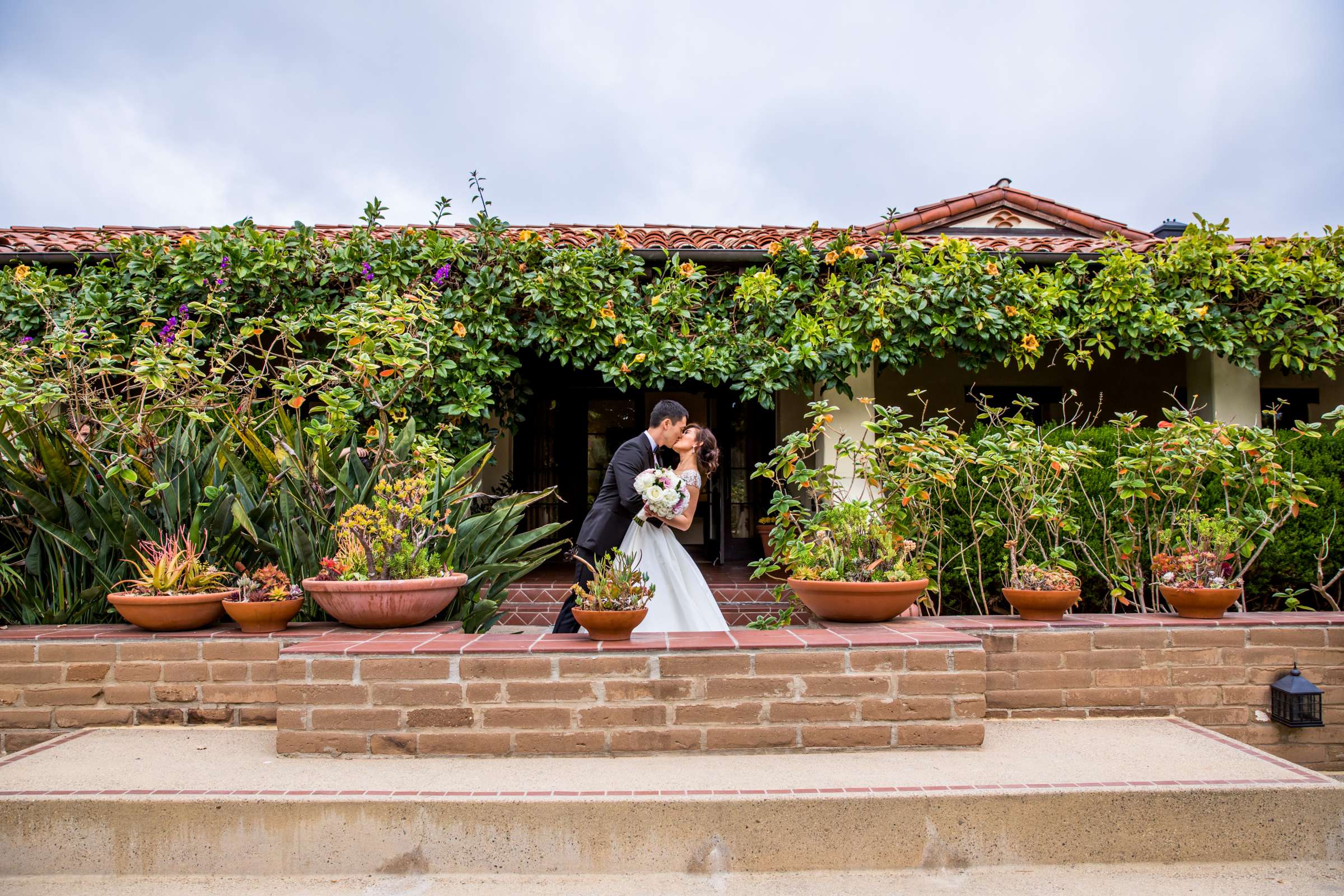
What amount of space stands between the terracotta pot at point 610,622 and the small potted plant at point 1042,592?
1932mm

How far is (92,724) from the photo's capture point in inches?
131

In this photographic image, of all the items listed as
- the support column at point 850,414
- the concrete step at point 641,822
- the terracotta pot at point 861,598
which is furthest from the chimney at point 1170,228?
the concrete step at point 641,822

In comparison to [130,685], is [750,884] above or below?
below

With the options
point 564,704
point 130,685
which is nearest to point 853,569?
point 564,704

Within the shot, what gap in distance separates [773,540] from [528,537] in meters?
1.35

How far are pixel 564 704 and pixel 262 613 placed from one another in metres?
1.47

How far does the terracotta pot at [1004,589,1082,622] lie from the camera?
376 cm

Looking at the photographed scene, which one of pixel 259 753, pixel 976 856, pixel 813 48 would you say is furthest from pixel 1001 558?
pixel 813 48

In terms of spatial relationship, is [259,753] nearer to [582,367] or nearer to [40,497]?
[40,497]

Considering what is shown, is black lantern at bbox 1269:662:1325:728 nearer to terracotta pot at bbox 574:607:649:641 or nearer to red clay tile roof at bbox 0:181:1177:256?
terracotta pot at bbox 574:607:649:641

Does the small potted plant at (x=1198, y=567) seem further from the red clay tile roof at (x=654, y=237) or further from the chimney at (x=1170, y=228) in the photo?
the chimney at (x=1170, y=228)

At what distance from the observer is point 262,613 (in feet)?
11.2

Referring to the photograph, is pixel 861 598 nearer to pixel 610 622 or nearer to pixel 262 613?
pixel 610 622

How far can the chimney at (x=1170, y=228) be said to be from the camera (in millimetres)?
9258
